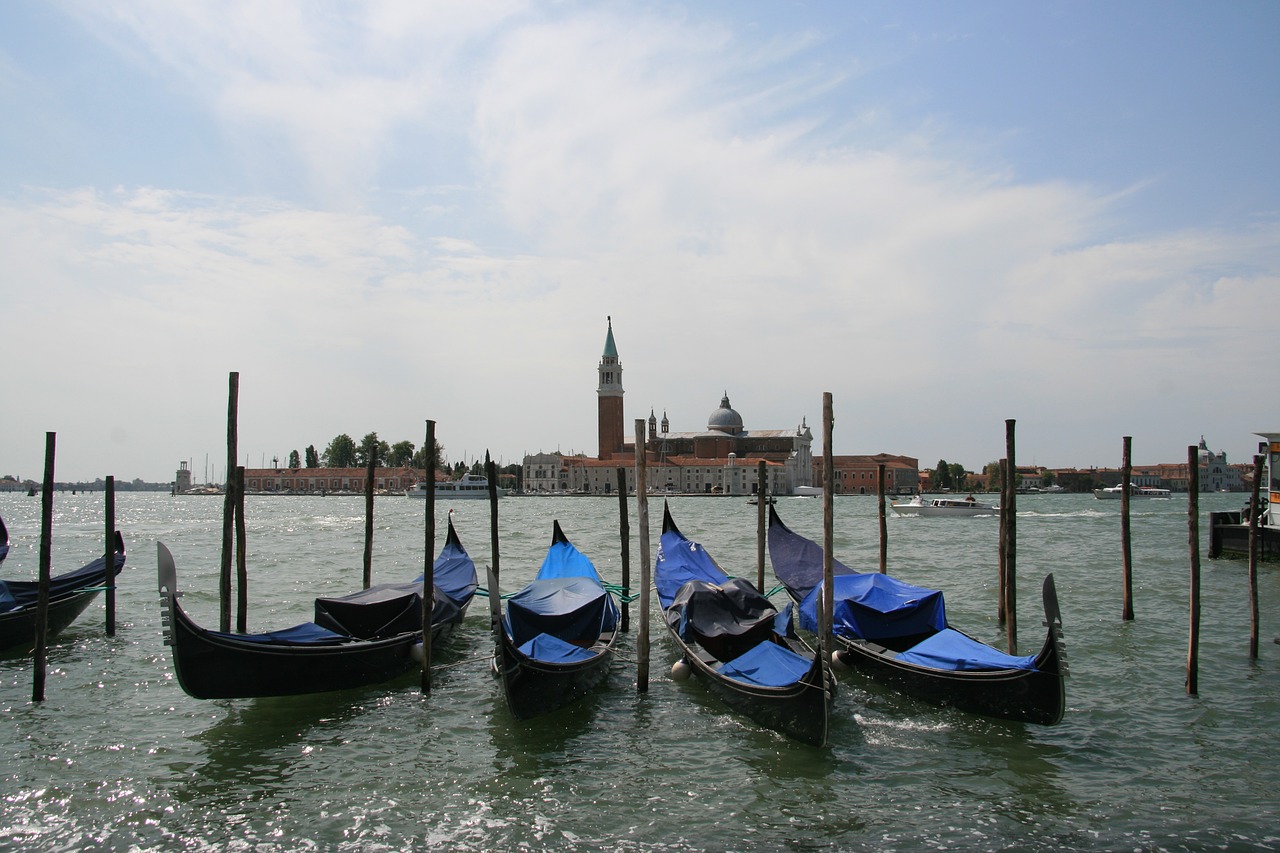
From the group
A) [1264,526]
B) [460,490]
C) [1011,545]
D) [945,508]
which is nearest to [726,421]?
[460,490]

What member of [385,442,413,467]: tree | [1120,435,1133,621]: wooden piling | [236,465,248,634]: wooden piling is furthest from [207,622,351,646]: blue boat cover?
[385,442,413,467]: tree

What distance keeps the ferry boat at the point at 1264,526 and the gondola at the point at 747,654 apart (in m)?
10.7

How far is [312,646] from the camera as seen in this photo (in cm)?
698

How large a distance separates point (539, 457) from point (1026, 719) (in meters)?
82.3

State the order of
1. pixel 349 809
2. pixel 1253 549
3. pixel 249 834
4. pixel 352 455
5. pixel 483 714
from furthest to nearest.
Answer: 1. pixel 352 455
2. pixel 1253 549
3. pixel 483 714
4. pixel 349 809
5. pixel 249 834

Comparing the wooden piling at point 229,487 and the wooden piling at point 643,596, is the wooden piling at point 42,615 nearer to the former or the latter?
the wooden piling at point 229,487

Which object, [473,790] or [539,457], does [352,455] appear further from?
[473,790]

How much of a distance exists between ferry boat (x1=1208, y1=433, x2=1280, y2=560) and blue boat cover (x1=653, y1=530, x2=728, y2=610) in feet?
32.4

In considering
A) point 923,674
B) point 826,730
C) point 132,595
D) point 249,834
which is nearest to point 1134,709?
point 923,674

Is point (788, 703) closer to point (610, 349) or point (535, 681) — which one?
point (535, 681)

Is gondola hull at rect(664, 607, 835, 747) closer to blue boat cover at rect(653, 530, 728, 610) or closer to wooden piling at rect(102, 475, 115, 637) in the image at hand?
blue boat cover at rect(653, 530, 728, 610)

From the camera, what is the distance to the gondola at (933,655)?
6.18 metres

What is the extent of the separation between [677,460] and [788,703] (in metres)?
79.6

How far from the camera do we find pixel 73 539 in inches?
1041
